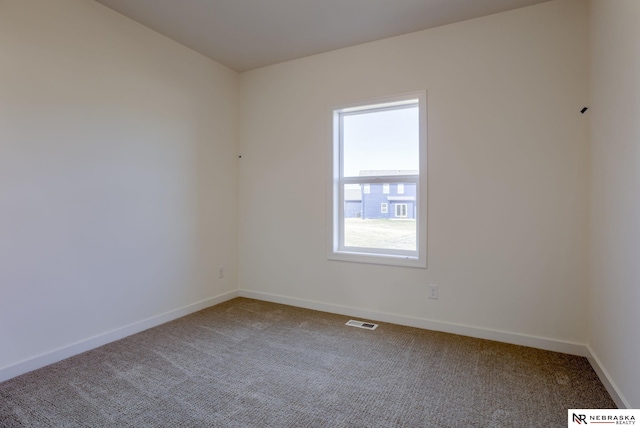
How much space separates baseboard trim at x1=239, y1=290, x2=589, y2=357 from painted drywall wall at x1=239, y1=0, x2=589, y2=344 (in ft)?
0.13

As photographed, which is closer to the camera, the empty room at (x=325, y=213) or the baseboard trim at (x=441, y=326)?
the empty room at (x=325, y=213)

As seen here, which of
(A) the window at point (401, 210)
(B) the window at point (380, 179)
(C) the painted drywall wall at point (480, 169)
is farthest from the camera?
(A) the window at point (401, 210)

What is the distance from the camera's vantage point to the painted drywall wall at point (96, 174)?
2.13 meters

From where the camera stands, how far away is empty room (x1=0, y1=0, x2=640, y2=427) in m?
1.88

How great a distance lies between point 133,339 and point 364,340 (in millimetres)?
1956

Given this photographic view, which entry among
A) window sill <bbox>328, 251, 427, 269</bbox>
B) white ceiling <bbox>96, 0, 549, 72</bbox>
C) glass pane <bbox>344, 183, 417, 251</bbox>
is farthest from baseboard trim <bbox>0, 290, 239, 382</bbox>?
white ceiling <bbox>96, 0, 549, 72</bbox>

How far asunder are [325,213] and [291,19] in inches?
72.5

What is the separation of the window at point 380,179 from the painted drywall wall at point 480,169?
0.10m

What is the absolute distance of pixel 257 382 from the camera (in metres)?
2.05

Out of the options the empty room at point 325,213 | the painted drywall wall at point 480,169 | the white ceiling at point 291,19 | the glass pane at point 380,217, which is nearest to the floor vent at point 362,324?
the empty room at point 325,213

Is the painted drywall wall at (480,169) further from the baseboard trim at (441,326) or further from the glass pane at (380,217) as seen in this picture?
the glass pane at (380,217)

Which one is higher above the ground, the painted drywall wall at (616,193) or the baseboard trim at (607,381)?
the painted drywall wall at (616,193)

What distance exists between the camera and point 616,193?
186 cm

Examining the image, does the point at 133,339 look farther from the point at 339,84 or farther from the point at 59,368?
the point at 339,84
